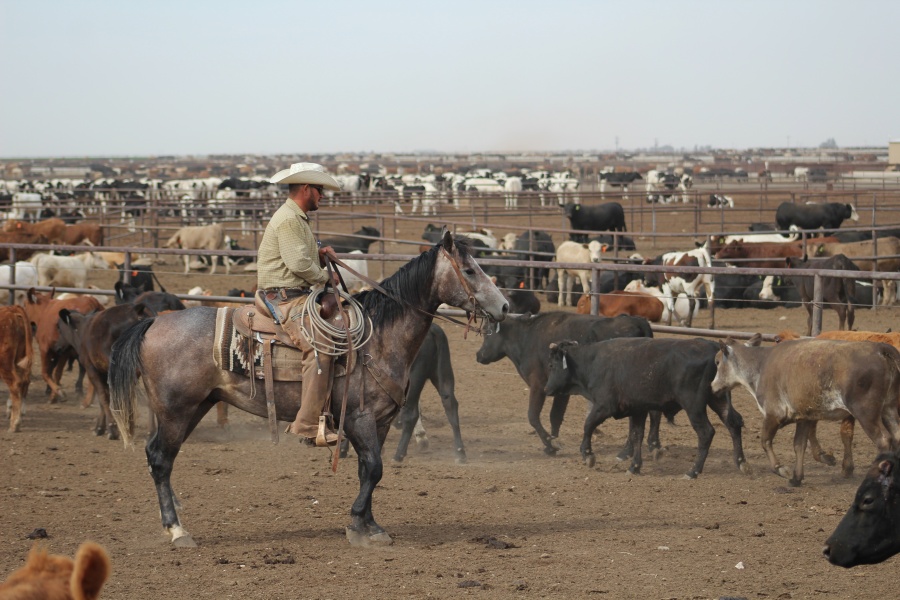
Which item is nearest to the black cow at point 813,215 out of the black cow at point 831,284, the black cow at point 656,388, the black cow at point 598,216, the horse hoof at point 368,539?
the black cow at point 598,216

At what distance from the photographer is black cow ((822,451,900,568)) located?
4.75 metres

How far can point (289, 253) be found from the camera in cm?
659

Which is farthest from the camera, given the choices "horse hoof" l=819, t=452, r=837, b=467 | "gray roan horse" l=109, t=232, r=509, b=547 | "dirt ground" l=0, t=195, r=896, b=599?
"horse hoof" l=819, t=452, r=837, b=467

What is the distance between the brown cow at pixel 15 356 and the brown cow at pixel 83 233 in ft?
52.0

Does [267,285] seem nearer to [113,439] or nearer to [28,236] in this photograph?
[113,439]

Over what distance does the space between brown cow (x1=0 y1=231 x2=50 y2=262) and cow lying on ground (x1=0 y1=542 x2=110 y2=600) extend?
1869 cm

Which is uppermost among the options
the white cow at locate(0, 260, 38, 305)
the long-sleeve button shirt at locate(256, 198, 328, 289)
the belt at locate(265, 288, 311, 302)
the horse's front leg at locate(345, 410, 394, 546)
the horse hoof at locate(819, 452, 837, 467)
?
the long-sleeve button shirt at locate(256, 198, 328, 289)

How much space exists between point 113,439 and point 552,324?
418cm

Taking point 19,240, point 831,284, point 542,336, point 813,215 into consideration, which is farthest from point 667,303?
point 813,215

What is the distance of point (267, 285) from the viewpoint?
6781 millimetres

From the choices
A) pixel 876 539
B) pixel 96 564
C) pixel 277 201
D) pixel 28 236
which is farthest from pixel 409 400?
pixel 277 201

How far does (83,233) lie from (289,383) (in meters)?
20.9

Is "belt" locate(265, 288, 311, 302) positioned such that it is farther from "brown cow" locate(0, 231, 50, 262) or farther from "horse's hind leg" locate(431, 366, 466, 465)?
"brown cow" locate(0, 231, 50, 262)

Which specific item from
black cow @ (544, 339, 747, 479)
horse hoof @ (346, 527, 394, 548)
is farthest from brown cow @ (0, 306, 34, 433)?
black cow @ (544, 339, 747, 479)
